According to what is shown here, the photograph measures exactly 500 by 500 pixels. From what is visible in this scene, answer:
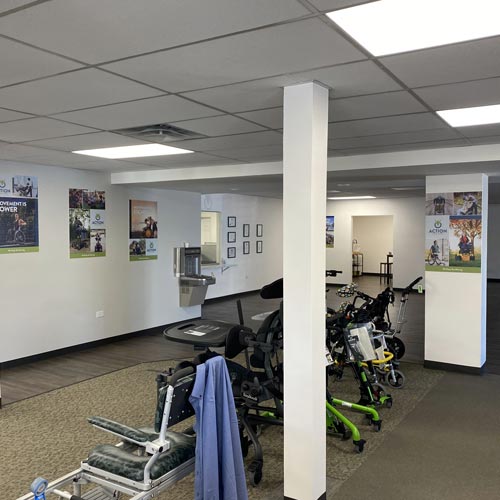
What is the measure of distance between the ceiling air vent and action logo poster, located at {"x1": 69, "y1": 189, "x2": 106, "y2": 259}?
2.68m

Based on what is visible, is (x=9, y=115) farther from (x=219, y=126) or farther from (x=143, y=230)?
(x=143, y=230)

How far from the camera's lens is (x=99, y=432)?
4.12m

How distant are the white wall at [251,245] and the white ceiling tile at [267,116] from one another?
7.18 metres

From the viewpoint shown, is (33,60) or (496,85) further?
(496,85)

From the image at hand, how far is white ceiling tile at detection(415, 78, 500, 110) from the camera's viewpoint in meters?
2.76

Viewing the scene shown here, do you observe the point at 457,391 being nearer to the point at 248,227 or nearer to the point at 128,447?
the point at 128,447

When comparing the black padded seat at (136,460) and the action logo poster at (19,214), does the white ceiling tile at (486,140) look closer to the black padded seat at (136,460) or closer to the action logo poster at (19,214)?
the black padded seat at (136,460)

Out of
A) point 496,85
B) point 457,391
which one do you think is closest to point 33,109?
point 496,85

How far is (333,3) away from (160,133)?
2.58 meters

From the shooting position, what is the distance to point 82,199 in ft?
22.2

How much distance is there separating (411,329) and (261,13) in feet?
24.1

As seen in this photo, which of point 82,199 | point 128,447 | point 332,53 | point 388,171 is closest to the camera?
point 332,53

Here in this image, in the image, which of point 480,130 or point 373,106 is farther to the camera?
point 480,130

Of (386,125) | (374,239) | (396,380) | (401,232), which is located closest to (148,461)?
(386,125)
